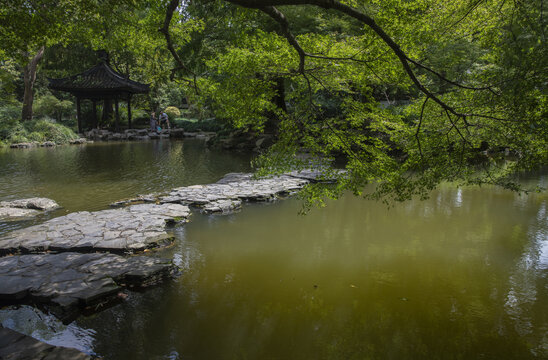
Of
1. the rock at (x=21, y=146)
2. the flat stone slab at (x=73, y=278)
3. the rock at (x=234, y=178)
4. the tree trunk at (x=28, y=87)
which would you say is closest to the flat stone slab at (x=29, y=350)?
the flat stone slab at (x=73, y=278)

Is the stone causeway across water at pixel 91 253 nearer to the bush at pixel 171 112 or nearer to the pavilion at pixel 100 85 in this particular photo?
the pavilion at pixel 100 85

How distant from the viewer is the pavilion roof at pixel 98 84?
81.8ft

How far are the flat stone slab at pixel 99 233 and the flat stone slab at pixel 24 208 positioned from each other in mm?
1154

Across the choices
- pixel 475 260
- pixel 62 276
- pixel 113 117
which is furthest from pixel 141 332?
pixel 113 117

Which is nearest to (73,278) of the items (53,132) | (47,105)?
(53,132)

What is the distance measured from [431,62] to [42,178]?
1376 centimetres

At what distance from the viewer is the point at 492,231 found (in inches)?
247

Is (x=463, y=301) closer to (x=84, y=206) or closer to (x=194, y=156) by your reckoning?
(x=84, y=206)

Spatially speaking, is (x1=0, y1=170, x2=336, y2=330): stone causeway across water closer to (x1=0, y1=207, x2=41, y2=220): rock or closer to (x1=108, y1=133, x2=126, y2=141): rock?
(x1=0, y1=207, x2=41, y2=220): rock

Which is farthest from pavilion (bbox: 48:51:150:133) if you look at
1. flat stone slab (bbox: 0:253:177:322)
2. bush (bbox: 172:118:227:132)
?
flat stone slab (bbox: 0:253:177:322)

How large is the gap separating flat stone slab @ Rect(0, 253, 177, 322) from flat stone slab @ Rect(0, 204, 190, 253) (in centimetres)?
42

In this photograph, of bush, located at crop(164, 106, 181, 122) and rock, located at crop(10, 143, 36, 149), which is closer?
rock, located at crop(10, 143, 36, 149)

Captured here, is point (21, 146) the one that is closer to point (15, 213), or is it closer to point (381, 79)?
point (15, 213)

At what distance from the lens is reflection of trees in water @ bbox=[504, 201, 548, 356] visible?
3385 mm
